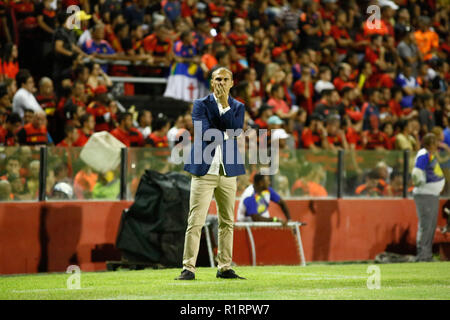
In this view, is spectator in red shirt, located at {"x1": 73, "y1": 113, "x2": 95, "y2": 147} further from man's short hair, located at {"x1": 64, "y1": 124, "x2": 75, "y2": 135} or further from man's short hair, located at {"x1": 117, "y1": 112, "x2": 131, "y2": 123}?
man's short hair, located at {"x1": 117, "y1": 112, "x2": 131, "y2": 123}

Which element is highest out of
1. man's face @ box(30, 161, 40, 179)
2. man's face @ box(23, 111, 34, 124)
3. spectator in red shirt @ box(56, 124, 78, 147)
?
man's face @ box(23, 111, 34, 124)

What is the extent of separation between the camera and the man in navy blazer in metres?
9.52

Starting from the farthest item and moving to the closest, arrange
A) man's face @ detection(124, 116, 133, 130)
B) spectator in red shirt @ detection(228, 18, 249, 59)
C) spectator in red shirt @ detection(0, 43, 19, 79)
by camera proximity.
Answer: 1. spectator in red shirt @ detection(228, 18, 249, 59)
2. spectator in red shirt @ detection(0, 43, 19, 79)
3. man's face @ detection(124, 116, 133, 130)

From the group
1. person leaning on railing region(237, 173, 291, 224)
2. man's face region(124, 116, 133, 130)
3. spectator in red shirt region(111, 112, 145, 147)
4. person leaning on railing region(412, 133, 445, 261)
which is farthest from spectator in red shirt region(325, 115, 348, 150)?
man's face region(124, 116, 133, 130)

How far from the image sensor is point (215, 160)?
9625 mm

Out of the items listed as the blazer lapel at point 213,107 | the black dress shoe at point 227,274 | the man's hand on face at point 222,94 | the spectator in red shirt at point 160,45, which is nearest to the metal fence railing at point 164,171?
the spectator in red shirt at point 160,45

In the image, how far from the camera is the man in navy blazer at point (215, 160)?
952 cm

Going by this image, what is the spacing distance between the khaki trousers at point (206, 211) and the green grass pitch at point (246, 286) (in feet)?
0.99

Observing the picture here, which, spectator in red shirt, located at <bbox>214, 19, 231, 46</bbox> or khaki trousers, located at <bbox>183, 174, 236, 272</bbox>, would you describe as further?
spectator in red shirt, located at <bbox>214, 19, 231, 46</bbox>

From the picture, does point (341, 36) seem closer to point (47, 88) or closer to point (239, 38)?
point (239, 38)

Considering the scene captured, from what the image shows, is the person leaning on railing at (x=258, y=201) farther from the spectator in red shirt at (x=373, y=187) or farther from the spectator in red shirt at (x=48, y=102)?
the spectator in red shirt at (x=48, y=102)

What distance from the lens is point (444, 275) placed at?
1148 centimetres
